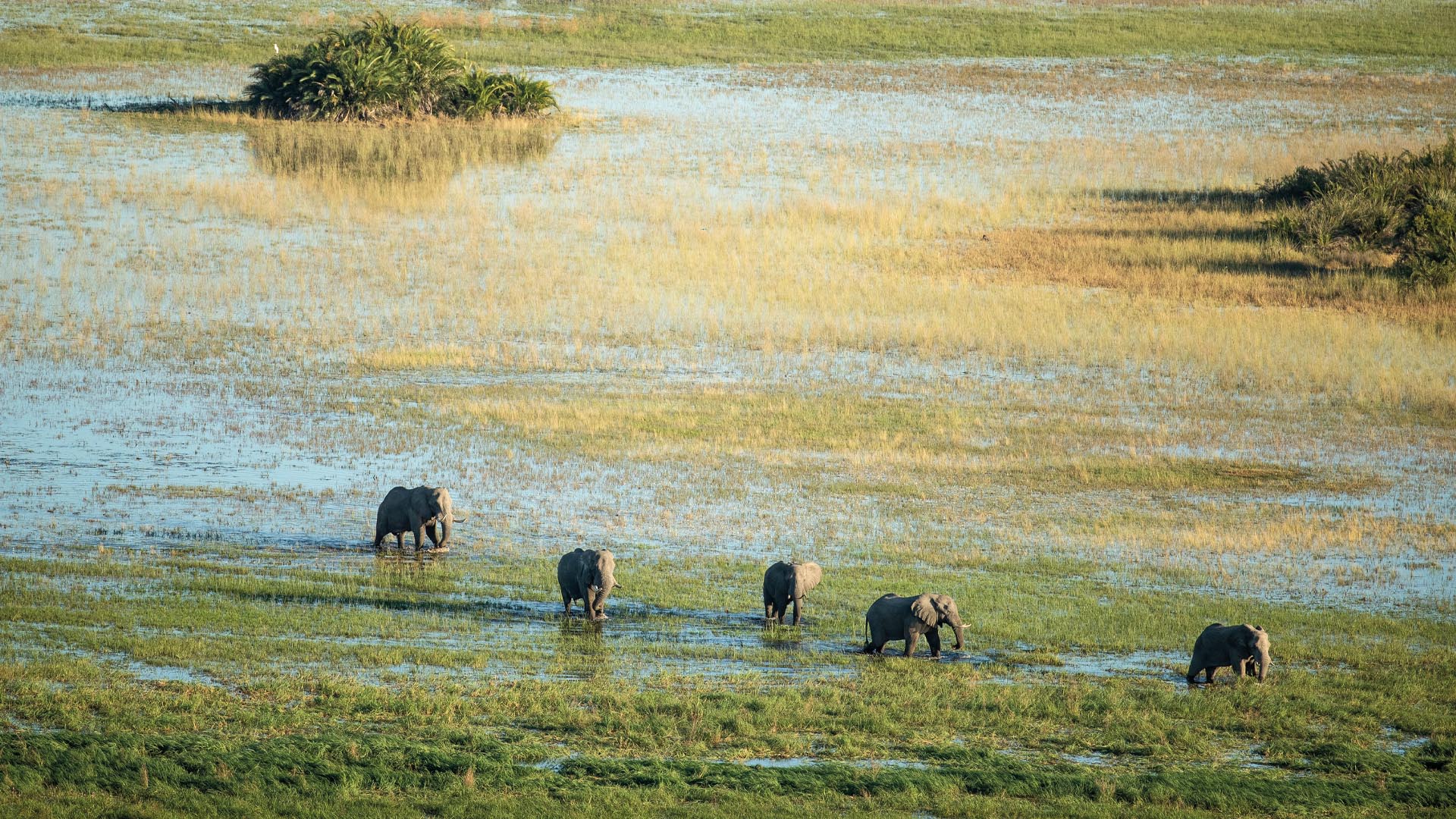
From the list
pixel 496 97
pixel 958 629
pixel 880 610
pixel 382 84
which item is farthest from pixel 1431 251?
pixel 382 84

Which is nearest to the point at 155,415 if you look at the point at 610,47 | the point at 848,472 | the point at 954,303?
the point at 848,472

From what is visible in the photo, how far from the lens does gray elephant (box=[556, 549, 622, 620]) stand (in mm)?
19484

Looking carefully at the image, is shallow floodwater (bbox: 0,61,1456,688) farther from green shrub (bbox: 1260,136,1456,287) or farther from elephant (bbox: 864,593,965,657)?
green shrub (bbox: 1260,136,1456,287)

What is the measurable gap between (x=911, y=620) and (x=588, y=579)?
3737 mm

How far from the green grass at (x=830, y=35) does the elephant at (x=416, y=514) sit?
→ 222ft

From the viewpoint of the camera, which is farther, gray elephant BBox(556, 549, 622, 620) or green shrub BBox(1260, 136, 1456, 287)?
green shrub BBox(1260, 136, 1456, 287)

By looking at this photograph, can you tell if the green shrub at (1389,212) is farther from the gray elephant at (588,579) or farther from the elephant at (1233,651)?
the gray elephant at (588,579)

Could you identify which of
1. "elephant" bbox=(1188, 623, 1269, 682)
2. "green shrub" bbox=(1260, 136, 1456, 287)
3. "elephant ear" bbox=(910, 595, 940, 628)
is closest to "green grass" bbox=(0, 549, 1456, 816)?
"elephant" bbox=(1188, 623, 1269, 682)

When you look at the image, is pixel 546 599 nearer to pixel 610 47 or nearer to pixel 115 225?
pixel 115 225

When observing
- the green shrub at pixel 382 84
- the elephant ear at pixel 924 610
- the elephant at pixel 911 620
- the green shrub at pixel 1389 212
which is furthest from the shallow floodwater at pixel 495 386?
the green shrub at pixel 1389 212

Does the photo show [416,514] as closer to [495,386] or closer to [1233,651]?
[1233,651]

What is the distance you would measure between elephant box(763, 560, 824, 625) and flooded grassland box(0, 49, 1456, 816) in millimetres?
521

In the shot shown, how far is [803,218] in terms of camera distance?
5278cm

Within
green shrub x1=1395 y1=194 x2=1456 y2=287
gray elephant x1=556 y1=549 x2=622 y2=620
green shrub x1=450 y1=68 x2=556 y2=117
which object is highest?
green shrub x1=450 y1=68 x2=556 y2=117
